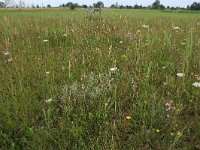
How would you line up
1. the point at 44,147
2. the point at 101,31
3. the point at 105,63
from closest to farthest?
1. the point at 44,147
2. the point at 105,63
3. the point at 101,31

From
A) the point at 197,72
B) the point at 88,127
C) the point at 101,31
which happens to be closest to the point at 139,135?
the point at 88,127

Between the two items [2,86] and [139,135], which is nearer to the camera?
[139,135]

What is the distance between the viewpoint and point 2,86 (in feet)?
12.5

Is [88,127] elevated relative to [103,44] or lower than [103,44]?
lower

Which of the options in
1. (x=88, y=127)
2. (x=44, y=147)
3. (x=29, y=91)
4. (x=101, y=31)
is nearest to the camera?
(x=44, y=147)

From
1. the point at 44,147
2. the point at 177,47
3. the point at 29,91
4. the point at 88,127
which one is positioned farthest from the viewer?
the point at 177,47

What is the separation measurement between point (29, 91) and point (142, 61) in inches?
70.3

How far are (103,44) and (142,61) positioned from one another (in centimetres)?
140

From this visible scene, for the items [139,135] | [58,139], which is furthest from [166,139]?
[58,139]

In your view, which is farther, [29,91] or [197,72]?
[197,72]

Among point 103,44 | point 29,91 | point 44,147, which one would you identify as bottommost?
point 44,147

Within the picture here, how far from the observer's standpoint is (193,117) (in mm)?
3102

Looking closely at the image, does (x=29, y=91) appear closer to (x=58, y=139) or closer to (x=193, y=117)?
(x=58, y=139)

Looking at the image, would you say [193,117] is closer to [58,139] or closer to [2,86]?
[58,139]
